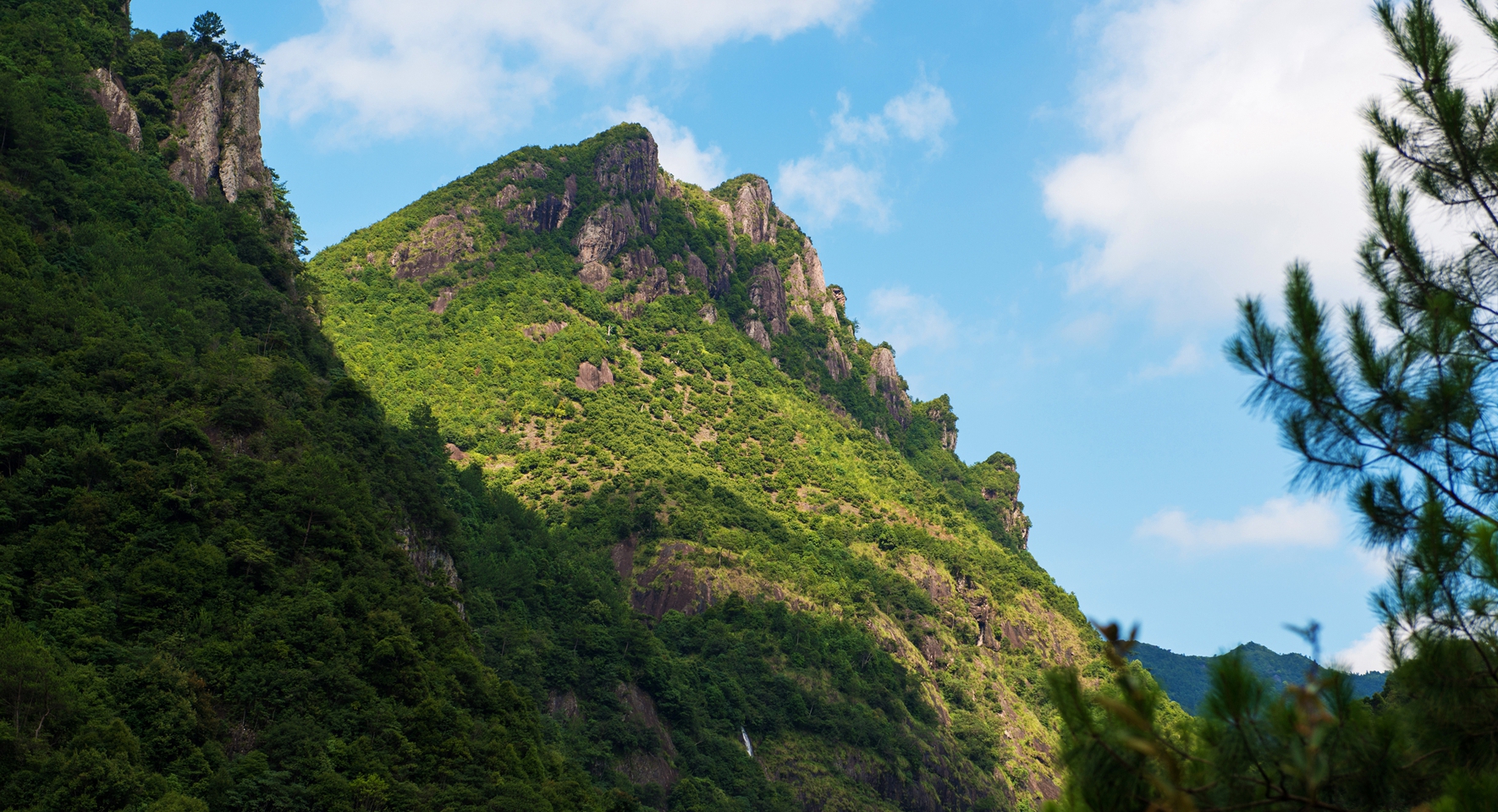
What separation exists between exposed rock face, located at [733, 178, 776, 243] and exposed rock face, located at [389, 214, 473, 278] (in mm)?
47690

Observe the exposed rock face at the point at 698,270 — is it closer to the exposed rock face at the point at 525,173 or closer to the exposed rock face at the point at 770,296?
the exposed rock face at the point at 770,296

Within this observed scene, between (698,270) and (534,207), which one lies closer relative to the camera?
(534,207)

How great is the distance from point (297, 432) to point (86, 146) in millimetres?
26251

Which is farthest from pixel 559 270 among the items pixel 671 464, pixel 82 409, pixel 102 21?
pixel 82 409

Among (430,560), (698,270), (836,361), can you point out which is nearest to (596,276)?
(698,270)

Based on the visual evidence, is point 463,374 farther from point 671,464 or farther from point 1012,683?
point 1012,683

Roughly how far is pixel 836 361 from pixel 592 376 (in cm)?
5174

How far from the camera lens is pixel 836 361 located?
539 feet

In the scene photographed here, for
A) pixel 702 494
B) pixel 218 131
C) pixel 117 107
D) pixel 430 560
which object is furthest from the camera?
pixel 702 494

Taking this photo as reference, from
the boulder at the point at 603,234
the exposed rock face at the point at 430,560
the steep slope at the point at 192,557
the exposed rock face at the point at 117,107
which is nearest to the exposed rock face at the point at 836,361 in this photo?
the boulder at the point at 603,234

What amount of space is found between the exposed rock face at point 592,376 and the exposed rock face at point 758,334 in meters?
33.2

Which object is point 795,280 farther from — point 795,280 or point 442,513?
point 442,513

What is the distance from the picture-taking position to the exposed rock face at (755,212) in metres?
173

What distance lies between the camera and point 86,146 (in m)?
58.7
